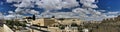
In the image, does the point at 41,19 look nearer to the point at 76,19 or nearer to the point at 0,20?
the point at 76,19

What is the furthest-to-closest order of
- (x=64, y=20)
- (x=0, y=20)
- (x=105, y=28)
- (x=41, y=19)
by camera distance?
(x=64, y=20), (x=41, y=19), (x=105, y=28), (x=0, y=20)

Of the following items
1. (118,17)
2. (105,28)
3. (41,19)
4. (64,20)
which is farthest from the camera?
(64,20)

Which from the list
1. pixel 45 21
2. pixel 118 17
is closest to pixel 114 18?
pixel 118 17

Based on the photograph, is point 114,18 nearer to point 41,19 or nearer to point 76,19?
point 41,19

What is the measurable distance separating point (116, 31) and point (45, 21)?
9811 mm

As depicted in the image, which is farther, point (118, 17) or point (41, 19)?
point (41, 19)

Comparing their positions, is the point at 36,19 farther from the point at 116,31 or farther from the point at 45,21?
the point at 116,31

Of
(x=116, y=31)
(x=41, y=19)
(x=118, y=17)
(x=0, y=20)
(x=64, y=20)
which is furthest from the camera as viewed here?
(x=64, y=20)

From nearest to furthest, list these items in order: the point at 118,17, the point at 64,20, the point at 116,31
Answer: the point at 116,31, the point at 118,17, the point at 64,20

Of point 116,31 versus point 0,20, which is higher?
point 0,20

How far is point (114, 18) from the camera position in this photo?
14992 millimetres

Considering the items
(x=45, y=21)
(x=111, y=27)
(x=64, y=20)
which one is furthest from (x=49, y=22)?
(x=111, y=27)

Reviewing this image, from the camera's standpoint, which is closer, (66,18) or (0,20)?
(0,20)

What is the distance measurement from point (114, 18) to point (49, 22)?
7.01m
